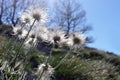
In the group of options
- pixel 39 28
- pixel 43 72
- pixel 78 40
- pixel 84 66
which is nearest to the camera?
pixel 43 72

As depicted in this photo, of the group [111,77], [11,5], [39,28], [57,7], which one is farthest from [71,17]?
[39,28]

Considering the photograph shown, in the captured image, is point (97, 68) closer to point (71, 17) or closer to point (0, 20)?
point (0, 20)

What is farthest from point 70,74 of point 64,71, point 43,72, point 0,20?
point 0,20

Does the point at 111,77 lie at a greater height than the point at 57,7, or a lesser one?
lesser

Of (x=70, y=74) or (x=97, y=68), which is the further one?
(x=97, y=68)

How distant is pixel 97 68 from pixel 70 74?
2.00 m

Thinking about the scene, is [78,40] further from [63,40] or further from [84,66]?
[84,66]

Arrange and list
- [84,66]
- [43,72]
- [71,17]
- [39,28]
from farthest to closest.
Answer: [71,17]
[84,66]
[39,28]
[43,72]

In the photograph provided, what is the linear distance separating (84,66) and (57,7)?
123 ft

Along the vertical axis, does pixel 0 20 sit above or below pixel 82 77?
above

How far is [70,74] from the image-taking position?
10.6 meters

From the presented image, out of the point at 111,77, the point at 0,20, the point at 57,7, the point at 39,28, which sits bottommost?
the point at 111,77

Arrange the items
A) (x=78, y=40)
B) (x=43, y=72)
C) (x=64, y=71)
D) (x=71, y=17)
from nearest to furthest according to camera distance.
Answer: (x=43, y=72) < (x=78, y=40) < (x=64, y=71) < (x=71, y=17)

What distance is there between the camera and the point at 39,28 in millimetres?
4938
